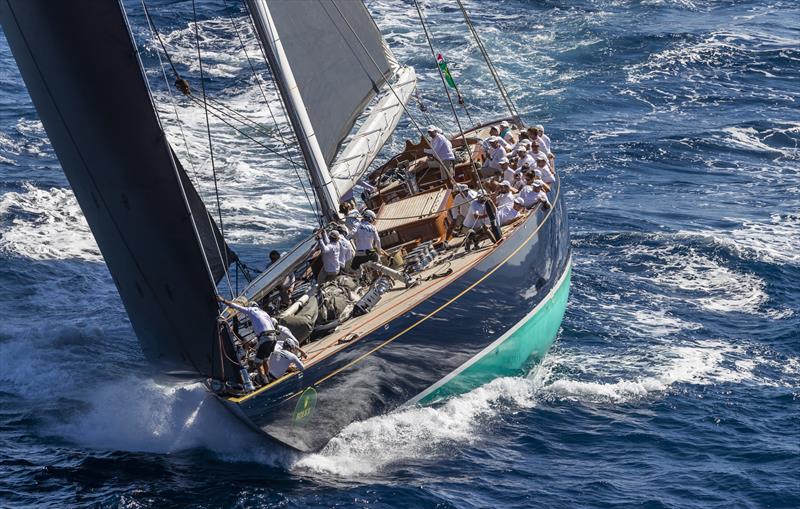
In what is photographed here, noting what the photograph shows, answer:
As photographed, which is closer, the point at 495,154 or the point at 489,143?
the point at 495,154

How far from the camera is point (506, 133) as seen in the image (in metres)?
23.2

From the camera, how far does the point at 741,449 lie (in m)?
16.4

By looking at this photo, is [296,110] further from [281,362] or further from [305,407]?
[305,407]

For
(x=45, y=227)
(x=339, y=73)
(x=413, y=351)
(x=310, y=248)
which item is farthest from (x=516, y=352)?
(x=45, y=227)

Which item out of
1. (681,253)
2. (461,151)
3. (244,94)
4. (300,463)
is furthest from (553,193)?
(244,94)

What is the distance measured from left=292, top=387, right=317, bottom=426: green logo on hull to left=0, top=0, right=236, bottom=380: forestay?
974 mm

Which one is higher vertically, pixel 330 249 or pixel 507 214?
pixel 330 249

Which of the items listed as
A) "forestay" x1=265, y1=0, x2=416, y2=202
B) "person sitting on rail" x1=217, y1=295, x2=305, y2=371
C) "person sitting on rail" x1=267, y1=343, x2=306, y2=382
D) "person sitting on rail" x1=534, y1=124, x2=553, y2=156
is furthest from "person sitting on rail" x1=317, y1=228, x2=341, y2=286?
"person sitting on rail" x1=534, y1=124, x2=553, y2=156

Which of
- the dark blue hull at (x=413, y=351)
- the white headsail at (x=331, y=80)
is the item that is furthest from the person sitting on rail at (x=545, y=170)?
the white headsail at (x=331, y=80)

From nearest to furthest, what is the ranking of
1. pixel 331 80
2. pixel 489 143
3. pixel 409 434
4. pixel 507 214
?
pixel 409 434 < pixel 507 214 < pixel 331 80 < pixel 489 143

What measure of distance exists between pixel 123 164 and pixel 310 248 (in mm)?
4700

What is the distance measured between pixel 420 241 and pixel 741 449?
606 centimetres

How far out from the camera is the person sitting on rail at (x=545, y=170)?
21125 millimetres

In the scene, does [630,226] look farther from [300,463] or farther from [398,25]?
[398,25]
